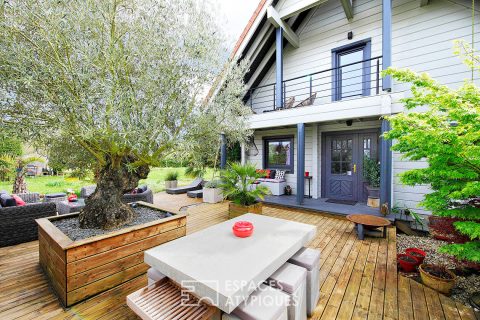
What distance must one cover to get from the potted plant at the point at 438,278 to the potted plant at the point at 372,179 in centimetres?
328

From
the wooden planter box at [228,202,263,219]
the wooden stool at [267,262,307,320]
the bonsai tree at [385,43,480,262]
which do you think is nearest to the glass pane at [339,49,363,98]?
the bonsai tree at [385,43,480,262]

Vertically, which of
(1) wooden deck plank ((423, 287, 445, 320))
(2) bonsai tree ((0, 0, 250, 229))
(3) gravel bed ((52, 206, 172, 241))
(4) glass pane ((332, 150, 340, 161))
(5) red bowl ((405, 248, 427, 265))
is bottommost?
(1) wooden deck plank ((423, 287, 445, 320))

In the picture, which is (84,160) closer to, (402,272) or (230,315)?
(230,315)

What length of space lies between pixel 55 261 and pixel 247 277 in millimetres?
2449

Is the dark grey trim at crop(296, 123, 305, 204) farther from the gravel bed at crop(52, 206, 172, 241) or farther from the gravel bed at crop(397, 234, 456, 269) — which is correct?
the gravel bed at crop(52, 206, 172, 241)

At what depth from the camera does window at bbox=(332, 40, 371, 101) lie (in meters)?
6.29

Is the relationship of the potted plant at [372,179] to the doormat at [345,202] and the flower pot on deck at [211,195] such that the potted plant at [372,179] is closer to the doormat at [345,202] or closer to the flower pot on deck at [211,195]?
the doormat at [345,202]

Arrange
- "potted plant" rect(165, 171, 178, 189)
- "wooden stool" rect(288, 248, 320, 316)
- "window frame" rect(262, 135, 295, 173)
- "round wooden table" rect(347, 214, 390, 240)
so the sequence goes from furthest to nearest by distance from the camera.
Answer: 1. "potted plant" rect(165, 171, 178, 189)
2. "window frame" rect(262, 135, 295, 173)
3. "round wooden table" rect(347, 214, 390, 240)
4. "wooden stool" rect(288, 248, 320, 316)

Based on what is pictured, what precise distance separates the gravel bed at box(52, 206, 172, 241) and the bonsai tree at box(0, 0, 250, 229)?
0.39 feet

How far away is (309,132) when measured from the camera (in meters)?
7.34

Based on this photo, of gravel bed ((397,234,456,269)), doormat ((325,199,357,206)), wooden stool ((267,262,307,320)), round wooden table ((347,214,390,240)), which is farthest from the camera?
doormat ((325,199,357,206))

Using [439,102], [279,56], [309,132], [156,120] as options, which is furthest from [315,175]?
[156,120]

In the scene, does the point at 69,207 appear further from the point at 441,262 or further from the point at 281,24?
the point at 281,24

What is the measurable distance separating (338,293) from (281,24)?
7.19 metres
